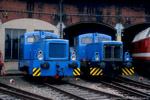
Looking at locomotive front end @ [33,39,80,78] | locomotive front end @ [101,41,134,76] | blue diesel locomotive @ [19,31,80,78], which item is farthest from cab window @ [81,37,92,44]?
locomotive front end @ [33,39,80,78]

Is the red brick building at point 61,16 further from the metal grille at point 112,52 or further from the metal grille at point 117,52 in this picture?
the metal grille at point 117,52

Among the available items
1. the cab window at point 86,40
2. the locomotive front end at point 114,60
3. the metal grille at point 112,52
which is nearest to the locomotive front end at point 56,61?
the locomotive front end at point 114,60

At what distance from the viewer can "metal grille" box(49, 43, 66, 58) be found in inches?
434

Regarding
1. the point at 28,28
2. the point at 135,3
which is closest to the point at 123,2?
Answer: the point at 135,3

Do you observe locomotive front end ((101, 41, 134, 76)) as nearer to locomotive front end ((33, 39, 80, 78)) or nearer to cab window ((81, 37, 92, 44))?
cab window ((81, 37, 92, 44))

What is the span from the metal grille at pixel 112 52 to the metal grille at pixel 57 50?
8.04 ft

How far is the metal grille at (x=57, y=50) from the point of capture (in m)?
11.0

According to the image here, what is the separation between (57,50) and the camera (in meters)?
11.1

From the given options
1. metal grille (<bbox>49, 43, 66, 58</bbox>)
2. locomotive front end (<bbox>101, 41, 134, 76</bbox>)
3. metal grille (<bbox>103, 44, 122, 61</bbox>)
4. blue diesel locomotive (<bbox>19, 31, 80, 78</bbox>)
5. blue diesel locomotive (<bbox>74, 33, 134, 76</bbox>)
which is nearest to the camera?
blue diesel locomotive (<bbox>19, 31, 80, 78</bbox>)

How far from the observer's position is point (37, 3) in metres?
17.7

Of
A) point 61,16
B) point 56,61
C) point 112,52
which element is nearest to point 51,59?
point 56,61

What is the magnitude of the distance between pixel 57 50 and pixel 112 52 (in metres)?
3.18

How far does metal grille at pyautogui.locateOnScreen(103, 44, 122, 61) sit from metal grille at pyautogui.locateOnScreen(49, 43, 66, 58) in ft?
8.04

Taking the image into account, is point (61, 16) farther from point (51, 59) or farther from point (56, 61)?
point (56, 61)
